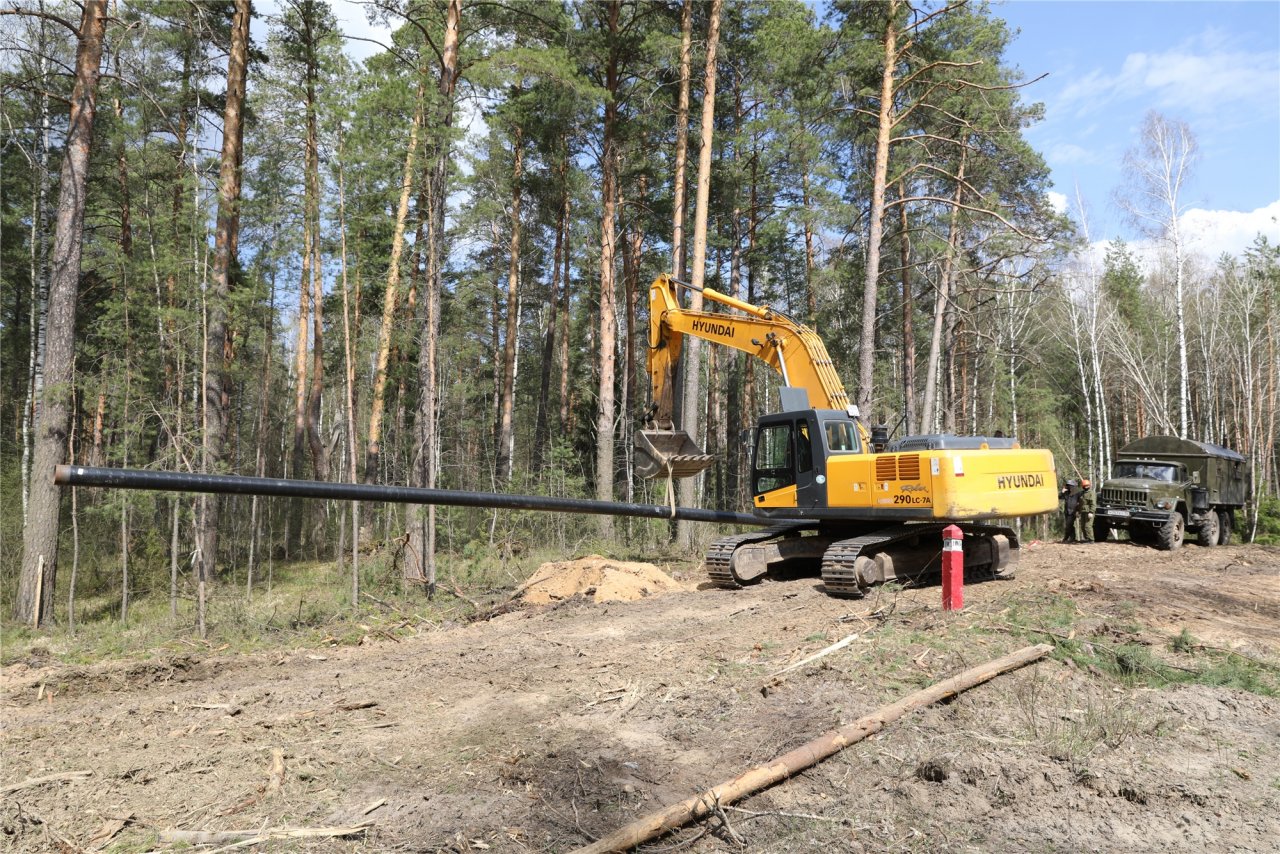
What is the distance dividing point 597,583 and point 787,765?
7.58m

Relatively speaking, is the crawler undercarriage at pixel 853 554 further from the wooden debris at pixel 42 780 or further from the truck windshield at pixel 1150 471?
the truck windshield at pixel 1150 471

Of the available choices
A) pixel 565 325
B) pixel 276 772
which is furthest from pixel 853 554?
pixel 565 325

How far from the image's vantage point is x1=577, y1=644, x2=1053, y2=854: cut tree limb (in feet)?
11.4

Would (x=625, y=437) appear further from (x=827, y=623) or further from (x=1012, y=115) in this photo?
(x=1012, y=115)

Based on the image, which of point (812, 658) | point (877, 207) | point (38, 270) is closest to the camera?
point (812, 658)

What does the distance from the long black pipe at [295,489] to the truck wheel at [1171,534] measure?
13.6 m

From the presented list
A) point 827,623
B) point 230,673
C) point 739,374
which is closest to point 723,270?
point 739,374

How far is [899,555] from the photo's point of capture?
10.5 meters

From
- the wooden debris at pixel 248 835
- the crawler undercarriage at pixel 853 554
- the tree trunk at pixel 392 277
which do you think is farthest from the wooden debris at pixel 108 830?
the tree trunk at pixel 392 277

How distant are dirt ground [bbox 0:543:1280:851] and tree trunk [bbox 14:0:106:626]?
4.28m

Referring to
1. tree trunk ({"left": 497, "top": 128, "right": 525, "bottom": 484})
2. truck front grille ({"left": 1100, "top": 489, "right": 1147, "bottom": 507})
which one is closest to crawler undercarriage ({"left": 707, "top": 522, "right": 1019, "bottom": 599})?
truck front grille ({"left": 1100, "top": 489, "right": 1147, "bottom": 507})

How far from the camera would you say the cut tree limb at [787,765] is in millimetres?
3469

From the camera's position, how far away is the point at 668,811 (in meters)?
3.59

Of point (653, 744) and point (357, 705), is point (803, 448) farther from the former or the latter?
point (357, 705)
